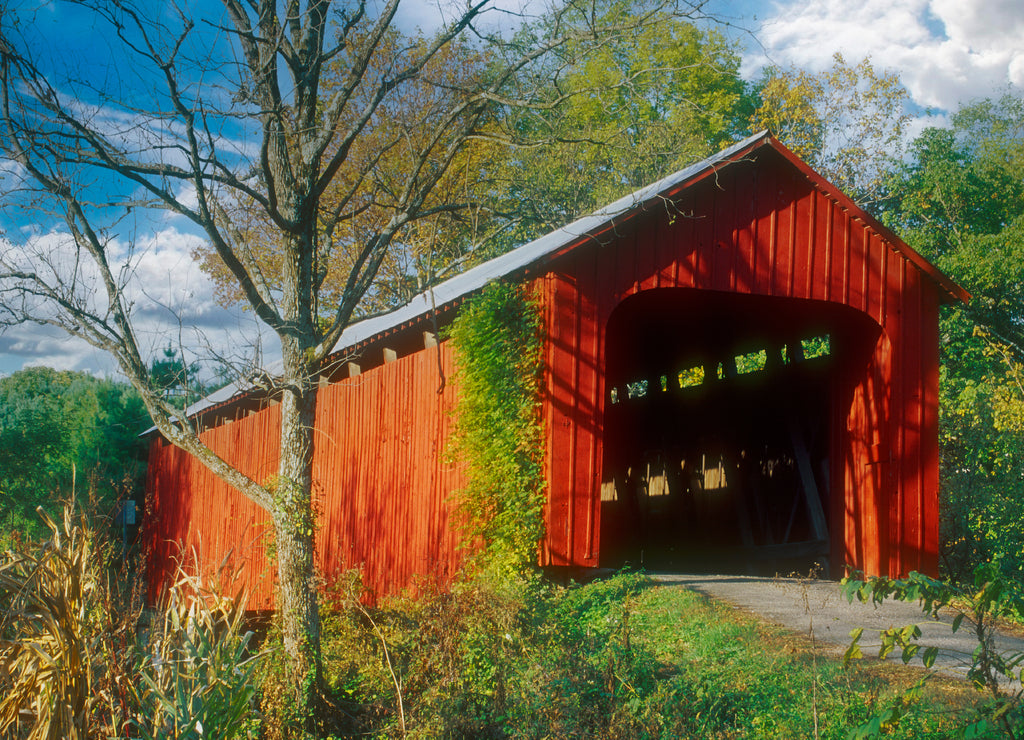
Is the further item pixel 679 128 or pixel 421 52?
pixel 679 128

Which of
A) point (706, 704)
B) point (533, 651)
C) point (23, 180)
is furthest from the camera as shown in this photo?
point (23, 180)

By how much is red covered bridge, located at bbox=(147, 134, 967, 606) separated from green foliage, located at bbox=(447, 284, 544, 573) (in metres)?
0.16

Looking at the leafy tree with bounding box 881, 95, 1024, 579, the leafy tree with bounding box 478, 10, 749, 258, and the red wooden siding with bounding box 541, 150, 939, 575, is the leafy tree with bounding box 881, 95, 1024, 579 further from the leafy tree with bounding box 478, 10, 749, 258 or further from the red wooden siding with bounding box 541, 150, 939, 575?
the leafy tree with bounding box 478, 10, 749, 258

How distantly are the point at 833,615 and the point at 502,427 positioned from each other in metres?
3.22

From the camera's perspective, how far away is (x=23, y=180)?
22.2ft

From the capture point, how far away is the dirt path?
6.30m

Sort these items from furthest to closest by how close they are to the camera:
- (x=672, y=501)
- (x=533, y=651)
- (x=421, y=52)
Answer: (x=421, y=52), (x=672, y=501), (x=533, y=651)

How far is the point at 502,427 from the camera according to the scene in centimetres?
776

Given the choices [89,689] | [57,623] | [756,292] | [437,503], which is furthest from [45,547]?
[756,292]

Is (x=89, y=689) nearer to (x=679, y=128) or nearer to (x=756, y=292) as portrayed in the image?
(x=756, y=292)

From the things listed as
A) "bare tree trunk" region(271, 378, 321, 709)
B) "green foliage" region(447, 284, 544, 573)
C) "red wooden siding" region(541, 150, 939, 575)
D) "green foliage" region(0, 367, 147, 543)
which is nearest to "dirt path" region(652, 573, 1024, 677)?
"red wooden siding" region(541, 150, 939, 575)

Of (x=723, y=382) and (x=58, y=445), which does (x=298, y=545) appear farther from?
(x=58, y=445)

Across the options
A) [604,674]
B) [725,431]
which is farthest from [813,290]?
[604,674]

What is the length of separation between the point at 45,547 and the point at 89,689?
1.93 feet
